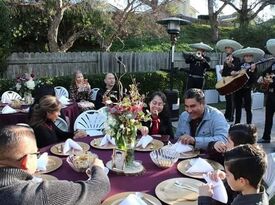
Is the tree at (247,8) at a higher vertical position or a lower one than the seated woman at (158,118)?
higher

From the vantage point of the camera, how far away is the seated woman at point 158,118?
3910 mm

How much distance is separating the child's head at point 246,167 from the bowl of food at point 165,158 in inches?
32.9

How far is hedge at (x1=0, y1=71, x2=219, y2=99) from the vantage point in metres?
8.49

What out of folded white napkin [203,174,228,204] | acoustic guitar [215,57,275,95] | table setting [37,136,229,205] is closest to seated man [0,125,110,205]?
table setting [37,136,229,205]

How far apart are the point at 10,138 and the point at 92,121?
290 centimetres

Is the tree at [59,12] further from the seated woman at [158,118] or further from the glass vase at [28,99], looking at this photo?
the seated woman at [158,118]

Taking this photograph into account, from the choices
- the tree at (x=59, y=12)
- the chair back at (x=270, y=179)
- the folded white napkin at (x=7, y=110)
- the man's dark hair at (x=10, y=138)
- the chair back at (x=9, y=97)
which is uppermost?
the tree at (x=59, y=12)

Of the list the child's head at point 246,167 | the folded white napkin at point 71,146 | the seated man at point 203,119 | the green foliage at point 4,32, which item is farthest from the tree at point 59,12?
the child's head at point 246,167

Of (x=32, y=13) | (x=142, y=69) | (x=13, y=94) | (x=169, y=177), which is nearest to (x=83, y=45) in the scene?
(x=32, y=13)

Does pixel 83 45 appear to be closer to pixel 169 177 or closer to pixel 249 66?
pixel 249 66

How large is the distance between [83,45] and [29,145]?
12959 mm

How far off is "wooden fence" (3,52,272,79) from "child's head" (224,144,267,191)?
806 centimetres

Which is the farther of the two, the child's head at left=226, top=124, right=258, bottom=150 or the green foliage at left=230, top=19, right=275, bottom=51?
the green foliage at left=230, top=19, right=275, bottom=51

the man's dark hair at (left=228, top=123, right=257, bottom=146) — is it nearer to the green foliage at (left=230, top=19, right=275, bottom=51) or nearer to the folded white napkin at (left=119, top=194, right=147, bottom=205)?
the folded white napkin at (left=119, top=194, right=147, bottom=205)
